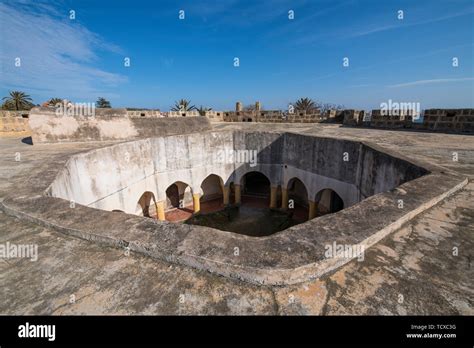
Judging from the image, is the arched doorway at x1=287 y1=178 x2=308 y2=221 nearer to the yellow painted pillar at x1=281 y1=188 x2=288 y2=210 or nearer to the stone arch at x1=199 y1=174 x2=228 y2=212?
the yellow painted pillar at x1=281 y1=188 x2=288 y2=210

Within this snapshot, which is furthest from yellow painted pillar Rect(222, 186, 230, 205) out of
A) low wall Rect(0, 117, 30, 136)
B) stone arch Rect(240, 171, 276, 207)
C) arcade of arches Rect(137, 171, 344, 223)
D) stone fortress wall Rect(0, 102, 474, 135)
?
low wall Rect(0, 117, 30, 136)

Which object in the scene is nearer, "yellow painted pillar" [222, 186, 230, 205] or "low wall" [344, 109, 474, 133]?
"low wall" [344, 109, 474, 133]

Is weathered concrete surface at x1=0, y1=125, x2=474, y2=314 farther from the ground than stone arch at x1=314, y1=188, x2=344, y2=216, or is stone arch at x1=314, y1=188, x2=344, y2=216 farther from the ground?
weathered concrete surface at x1=0, y1=125, x2=474, y2=314

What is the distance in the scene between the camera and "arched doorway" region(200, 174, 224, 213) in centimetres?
1503

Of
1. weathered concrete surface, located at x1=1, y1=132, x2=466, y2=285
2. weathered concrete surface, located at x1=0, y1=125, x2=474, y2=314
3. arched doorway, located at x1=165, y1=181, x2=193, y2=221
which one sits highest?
weathered concrete surface, located at x1=1, y1=132, x2=466, y2=285

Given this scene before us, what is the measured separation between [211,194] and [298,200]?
6.03m

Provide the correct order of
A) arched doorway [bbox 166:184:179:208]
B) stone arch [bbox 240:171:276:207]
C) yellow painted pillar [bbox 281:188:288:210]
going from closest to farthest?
yellow painted pillar [bbox 281:188:288:210]
arched doorway [bbox 166:184:179:208]
stone arch [bbox 240:171:276:207]

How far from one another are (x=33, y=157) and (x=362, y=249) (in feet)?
30.6

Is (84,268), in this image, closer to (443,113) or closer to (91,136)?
(91,136)

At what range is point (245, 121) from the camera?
22359mm

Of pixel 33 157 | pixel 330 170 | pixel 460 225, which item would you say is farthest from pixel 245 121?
pixel 460 225

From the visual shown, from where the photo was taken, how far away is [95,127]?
10820 mm

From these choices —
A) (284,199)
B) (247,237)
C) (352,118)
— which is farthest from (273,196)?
(247,237)
